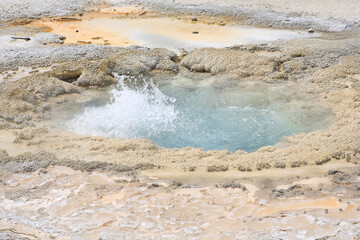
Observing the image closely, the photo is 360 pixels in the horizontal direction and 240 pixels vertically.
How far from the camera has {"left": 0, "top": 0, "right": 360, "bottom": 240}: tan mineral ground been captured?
403 centimetres

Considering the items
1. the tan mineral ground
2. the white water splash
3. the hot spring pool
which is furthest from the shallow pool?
the white water splash

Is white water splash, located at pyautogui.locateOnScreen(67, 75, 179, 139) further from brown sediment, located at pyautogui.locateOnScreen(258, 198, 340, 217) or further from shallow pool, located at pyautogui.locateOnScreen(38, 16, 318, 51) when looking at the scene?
brown sediment, located at pyautogui.locateOnScreen(258, 198, 340, 217)

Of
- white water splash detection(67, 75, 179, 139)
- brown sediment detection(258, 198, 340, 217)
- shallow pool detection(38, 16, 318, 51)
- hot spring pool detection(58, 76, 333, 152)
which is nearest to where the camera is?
brown sediment detection(258, 198, 340, 217)

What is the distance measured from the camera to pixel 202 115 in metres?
6.98

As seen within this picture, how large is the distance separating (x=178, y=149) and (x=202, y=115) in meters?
1.37

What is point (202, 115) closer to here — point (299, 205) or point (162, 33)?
point (299, 205)

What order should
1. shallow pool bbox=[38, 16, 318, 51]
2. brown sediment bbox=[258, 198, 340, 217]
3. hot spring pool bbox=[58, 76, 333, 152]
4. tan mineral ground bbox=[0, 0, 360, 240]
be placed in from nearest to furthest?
tan mineral ground bbox=[0, 0, 360, 240] → brown sediment bbox=[258, 198, 340, 217] → hot spring pool bbox=[58, 76, 333, 152] → shallow pool bbox=[38, 16, 318, 51]

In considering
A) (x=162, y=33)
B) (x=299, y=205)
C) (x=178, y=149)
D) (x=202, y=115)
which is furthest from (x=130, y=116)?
(x=162, y=33)

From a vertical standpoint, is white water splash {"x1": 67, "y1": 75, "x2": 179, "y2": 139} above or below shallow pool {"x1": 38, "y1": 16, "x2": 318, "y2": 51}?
below

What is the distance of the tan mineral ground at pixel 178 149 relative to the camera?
4031 millimetres

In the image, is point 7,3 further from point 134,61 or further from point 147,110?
point 147,110

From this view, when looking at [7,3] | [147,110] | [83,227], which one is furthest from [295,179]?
[7,3]

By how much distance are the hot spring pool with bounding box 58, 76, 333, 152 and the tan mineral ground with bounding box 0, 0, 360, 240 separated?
15 cm

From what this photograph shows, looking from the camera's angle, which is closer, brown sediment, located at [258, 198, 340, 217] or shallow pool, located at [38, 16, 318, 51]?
brown sediment, located at [258, 198, 340, 217]
